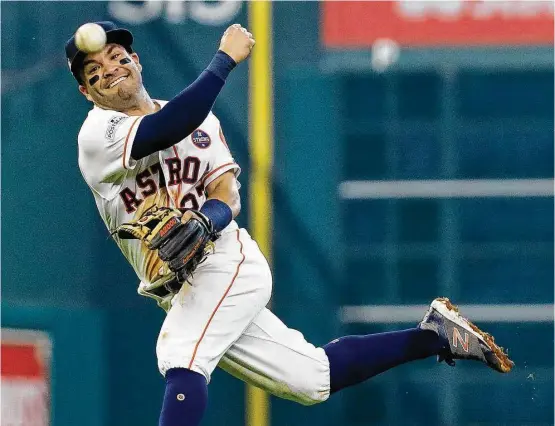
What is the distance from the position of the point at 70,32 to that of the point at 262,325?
337 cm

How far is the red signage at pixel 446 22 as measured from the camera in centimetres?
734

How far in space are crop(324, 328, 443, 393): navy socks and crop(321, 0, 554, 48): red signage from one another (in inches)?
125

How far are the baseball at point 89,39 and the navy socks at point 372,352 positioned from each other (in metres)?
1.11

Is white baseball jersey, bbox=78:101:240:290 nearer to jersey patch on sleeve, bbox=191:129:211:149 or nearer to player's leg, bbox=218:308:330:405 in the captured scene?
jersey patch on sleeve, bbox=191:129:211:149

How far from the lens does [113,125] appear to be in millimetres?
4016

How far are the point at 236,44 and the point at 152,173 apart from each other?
1.43ft

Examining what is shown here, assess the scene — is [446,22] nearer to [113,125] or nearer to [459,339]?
[459,339]

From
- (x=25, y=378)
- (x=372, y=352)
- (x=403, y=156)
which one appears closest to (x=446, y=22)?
(x=403, y=156)

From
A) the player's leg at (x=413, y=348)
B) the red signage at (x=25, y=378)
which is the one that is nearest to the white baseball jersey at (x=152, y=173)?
the player's leg at (x=413, y=348)

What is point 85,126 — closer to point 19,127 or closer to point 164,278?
point 164,278

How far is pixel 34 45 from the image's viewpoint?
7.17 meters

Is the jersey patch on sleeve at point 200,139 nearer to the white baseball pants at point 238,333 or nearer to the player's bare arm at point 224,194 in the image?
the player's bare arm at point 224,194

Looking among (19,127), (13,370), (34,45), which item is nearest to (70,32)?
(34,45)

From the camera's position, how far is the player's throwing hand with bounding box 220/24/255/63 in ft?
13.3
